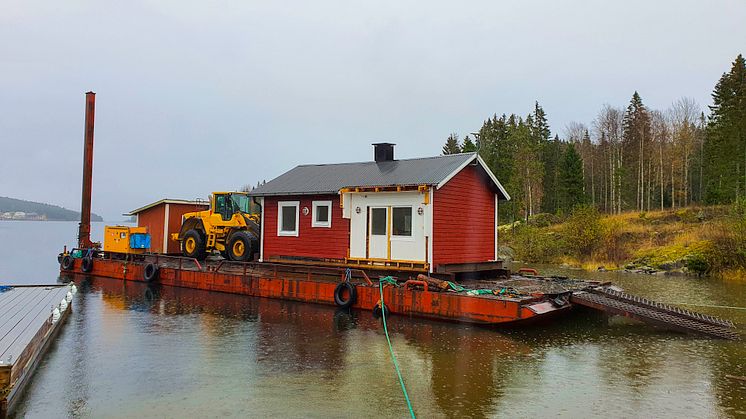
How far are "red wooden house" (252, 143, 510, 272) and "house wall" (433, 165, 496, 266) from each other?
3cm

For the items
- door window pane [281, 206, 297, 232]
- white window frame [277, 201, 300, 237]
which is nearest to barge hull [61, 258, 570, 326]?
white window frame [277, 201, 300, 237]

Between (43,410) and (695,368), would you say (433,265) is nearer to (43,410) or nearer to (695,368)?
(695,368)

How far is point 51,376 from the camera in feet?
28.2

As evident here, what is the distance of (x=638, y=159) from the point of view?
4719cm

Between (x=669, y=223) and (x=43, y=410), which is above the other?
(x=669, y=223)

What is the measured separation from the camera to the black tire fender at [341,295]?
14703 mm

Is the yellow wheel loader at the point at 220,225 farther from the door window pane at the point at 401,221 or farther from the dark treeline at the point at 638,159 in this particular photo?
the dark treeline at the point at 638,159

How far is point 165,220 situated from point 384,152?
1129 cm

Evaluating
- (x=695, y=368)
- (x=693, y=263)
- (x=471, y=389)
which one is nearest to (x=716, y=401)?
(x=695, y=368)

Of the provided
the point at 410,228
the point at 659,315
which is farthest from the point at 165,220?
the point at 659,315

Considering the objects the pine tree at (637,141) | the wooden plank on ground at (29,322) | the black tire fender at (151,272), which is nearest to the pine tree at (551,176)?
the pine tree at (637,141)

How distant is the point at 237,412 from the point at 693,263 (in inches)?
1046

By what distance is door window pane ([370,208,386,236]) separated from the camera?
15484mm

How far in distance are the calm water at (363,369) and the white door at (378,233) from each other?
1891mm
